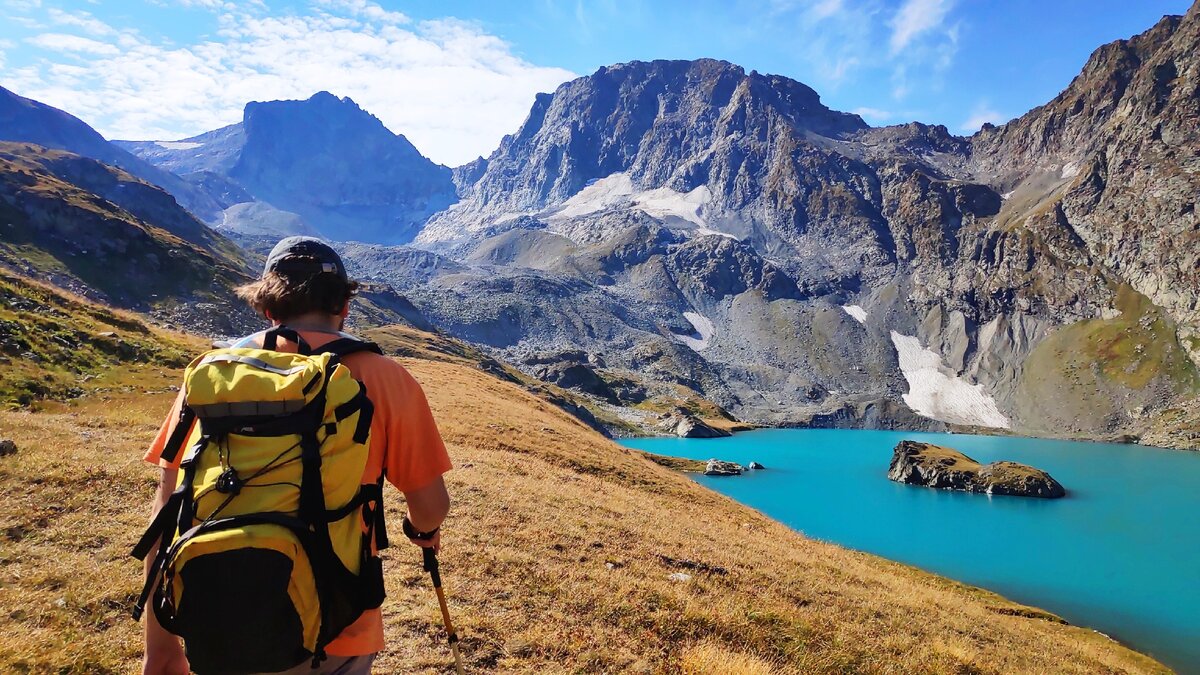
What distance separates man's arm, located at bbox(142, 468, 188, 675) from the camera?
371 cm

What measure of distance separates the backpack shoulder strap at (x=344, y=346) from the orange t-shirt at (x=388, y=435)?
0.11 feet

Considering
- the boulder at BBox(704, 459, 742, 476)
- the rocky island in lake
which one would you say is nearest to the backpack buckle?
the boulder at BBox(704, 459, 742, 476)

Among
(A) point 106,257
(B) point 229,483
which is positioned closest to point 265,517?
(B) point 229,483

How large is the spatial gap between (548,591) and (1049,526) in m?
80.0

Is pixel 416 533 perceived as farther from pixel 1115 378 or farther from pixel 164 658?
pixel 1115 378

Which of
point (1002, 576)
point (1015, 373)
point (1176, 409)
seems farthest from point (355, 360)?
point (1015, 373)

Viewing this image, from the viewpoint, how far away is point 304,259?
Result: 4258 mm

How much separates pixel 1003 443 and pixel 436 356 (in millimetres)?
139779

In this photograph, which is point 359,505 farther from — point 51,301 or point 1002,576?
point 1002,576

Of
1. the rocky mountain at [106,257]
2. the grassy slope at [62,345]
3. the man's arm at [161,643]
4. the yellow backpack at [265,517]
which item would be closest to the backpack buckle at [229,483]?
the yellow backpack at [265,517]

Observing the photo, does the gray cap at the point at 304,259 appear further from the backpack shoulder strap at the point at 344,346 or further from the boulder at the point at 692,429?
the boulder at the point at 692,429

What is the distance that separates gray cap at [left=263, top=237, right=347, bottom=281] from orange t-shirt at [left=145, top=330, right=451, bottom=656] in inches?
20.1

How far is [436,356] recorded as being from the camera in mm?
129375

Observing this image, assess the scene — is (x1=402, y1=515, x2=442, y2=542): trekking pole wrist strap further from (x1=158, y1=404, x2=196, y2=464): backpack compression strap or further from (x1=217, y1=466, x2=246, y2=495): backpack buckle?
(x1=158, y1=404, x2=196, y2=464): backpack compression strap
